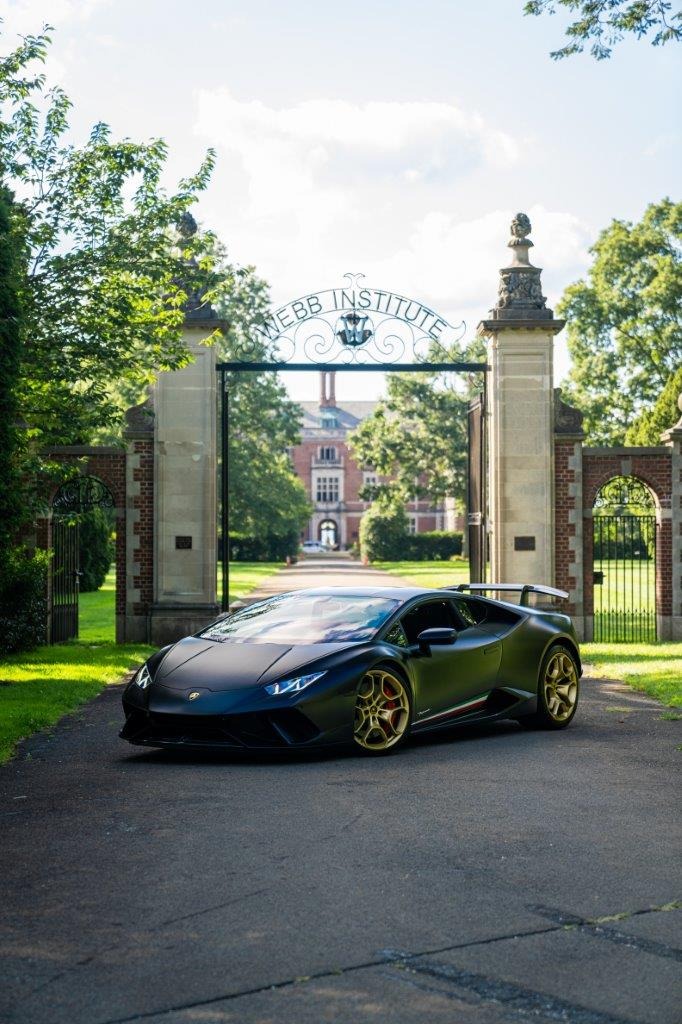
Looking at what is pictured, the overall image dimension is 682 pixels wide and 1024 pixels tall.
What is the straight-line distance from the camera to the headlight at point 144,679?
9047 mm

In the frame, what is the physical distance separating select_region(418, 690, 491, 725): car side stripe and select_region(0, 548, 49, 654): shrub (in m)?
8.71

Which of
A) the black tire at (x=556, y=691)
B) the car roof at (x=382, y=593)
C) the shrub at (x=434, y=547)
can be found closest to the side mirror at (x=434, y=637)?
the car roof at (x=382, y=593)

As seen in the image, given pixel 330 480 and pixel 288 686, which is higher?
pixel 330 480

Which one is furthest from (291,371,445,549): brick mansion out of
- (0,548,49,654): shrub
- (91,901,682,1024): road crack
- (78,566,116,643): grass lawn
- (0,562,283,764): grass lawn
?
(91,901,682,1024): road crack

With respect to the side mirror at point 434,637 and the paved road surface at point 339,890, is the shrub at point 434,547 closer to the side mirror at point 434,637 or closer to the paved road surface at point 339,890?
the side mirror at point 434,637

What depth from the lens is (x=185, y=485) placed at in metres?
19.6

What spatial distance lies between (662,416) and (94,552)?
19.5 metres

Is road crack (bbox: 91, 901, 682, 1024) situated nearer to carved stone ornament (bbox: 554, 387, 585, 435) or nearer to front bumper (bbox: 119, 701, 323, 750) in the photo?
front bumper (bbox: 119, 701, 323, 750)

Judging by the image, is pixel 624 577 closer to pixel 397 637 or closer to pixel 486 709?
pixel 486 709

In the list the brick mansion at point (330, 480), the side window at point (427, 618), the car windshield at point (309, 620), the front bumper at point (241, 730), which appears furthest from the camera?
the brick mansion at point (330, 480)

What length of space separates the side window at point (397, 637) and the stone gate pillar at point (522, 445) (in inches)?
400

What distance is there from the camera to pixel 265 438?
5819 centimetres

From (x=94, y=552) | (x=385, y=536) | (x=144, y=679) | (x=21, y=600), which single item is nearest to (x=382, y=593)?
(x=144, y=679)

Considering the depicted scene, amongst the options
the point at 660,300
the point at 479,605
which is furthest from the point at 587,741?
the point at 660,300
